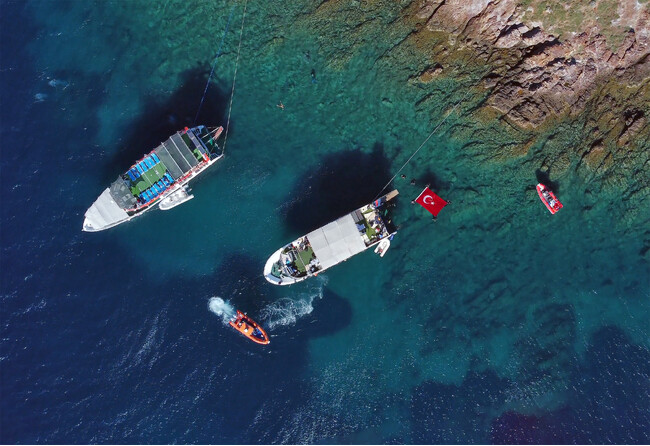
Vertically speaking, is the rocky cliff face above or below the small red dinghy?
above

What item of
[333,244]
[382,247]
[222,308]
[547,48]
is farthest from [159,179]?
[547,48]

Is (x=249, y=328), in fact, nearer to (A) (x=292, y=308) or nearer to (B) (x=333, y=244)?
(A) (x=292, y=308)

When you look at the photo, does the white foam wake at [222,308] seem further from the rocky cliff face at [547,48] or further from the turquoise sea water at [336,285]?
the rocky cliff face at [547,48]

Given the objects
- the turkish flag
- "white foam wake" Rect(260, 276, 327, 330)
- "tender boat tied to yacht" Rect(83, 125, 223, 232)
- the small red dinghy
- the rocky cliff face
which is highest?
"tender boat tied to yacht" Rect(83, 125, 223, 232)

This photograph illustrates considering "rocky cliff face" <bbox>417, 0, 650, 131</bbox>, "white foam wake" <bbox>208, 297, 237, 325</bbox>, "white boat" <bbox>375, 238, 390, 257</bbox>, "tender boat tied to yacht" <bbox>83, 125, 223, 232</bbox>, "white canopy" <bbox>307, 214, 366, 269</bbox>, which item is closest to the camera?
"rocky cliff face" <bbox>417, 0, 650, 131</bbox>

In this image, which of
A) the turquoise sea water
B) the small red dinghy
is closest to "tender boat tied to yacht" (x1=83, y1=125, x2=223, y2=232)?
the turquoise sea water

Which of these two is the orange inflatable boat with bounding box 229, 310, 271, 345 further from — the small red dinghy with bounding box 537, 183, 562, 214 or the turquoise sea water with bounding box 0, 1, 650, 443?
the small red dinghy with bounding box 537, 183, 562, 214

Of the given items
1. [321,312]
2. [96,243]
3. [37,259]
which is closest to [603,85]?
[321,312]
